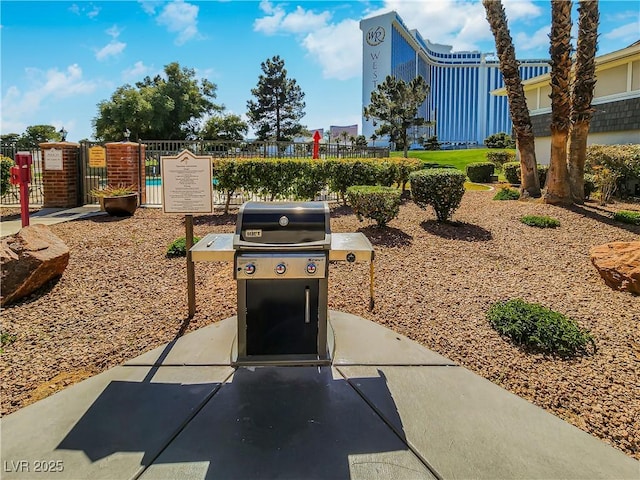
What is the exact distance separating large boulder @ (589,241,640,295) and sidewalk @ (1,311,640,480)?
8.90ft

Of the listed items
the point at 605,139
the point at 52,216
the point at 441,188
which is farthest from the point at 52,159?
the point at 605,139

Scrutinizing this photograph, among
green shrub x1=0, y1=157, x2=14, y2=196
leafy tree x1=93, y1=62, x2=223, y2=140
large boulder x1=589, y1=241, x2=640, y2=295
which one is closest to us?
large boulder x1=589, y1=241, x2=640, y2=295

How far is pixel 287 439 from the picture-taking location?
7.70 feet

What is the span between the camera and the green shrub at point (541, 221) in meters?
7.66

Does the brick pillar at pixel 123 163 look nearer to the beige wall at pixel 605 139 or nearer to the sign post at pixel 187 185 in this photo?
the sign post at pixel 187 185

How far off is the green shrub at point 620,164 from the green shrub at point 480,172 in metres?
7.73

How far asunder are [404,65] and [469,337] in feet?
329

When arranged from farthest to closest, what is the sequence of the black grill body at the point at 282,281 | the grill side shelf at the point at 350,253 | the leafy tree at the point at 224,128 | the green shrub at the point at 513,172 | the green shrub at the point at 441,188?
the leafy tree at the point at 224,128
the green shrub at the point at 513,172
the green shrub at the point at 441,188
the grill side shelf at the point at 350,253
the black grill body at the point at 282,281

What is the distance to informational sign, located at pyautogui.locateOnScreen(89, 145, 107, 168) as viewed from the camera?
11406 mm

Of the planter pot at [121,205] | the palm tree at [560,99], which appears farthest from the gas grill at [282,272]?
the palm tree at [560,99]

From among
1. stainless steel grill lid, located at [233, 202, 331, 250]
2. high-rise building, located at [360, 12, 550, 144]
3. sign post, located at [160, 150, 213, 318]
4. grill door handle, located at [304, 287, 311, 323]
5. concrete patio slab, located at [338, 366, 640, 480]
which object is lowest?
concrete patio slab, located at [338, 366, 640, 480]

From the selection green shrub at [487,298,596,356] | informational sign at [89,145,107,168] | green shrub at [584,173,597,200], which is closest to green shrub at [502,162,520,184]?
green shrub at [584,173,597,200]

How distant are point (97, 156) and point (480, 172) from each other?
637 inches

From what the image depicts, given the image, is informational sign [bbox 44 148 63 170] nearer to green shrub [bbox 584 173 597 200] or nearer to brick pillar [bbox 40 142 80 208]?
brick pillar [bbox 40 142 80 208]
